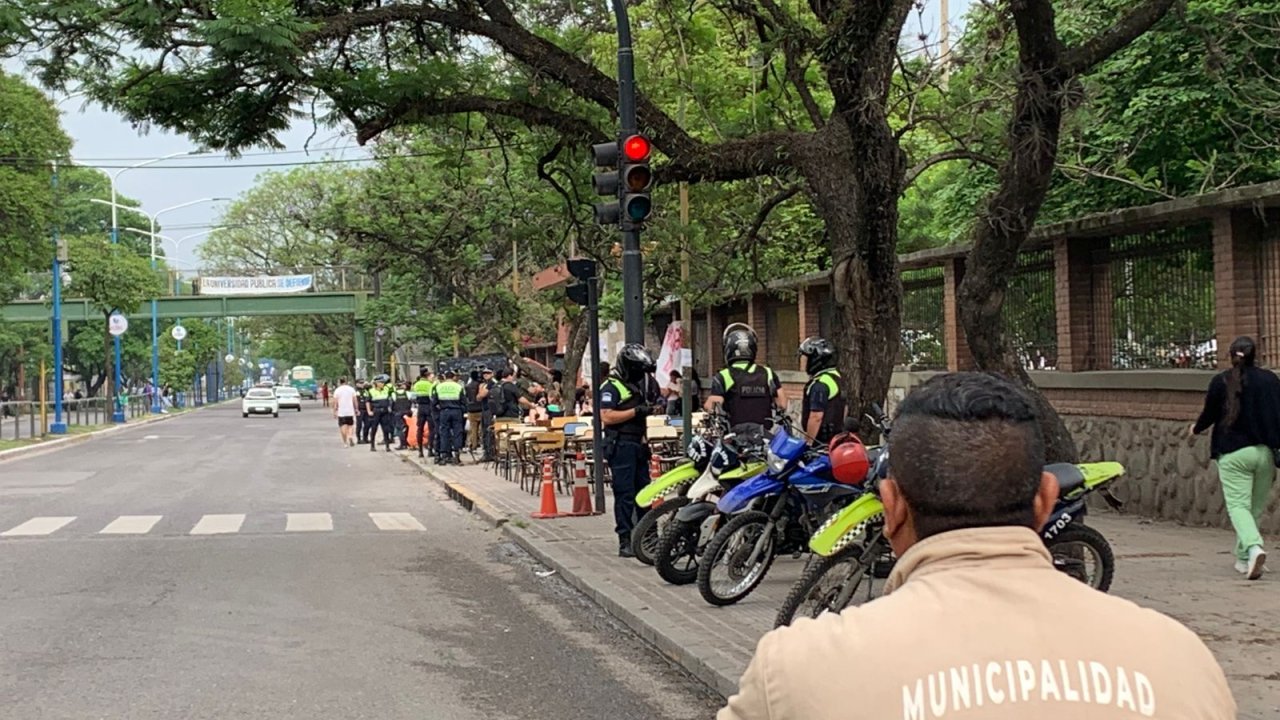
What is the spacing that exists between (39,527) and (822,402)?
987cm

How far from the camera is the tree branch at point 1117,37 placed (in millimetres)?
9647

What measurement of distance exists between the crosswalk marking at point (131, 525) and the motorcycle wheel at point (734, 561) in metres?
A: 8.23

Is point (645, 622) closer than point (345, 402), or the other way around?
point (645, 622)

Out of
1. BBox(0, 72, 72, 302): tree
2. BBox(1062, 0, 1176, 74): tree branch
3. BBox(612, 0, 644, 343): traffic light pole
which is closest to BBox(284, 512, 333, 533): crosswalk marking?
BBox(612, 0, 644, 343): traffic light pole

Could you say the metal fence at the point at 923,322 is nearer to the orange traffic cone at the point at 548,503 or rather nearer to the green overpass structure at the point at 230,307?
the orange traffic cone at the point at 548,503

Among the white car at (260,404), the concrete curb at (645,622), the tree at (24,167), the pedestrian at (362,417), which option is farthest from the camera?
the white car at (260,404)

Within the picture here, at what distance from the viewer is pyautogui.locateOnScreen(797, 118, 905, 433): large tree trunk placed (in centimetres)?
1078

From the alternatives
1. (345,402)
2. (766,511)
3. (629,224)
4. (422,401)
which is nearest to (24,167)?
(345,402)

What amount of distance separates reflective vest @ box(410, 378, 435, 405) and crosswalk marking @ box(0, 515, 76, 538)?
11723mm

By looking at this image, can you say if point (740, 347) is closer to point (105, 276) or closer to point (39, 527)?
point (39, 527)

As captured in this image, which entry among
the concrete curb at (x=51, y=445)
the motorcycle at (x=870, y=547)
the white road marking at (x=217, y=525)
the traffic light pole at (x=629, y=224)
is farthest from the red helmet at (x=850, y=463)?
the concrete curb at (x=51, y=445)

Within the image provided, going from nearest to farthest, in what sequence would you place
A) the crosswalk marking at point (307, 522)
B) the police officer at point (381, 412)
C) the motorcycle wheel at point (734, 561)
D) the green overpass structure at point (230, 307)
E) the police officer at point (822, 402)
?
the motorcycle wheel at point (734, 561), the police officer at point (822, 402), the crosswalk marking at point (307, 522), the police officer at point (381, 412), the green overpass structure at point (230, 307)

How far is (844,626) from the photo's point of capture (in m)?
1.93

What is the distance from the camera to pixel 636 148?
492 inches
